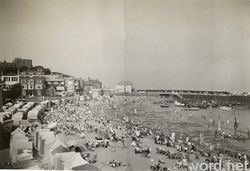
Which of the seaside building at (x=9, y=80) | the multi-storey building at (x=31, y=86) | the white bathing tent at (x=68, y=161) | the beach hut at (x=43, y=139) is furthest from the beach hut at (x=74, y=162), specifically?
the seaside building at (x=9, y=80)

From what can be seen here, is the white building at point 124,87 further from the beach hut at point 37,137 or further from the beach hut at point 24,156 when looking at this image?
the beach hut at point 24,156

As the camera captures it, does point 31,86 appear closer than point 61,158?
No

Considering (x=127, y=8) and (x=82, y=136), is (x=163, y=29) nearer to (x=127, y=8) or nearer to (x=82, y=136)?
(x=127, y=8)

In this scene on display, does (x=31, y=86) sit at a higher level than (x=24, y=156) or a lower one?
higher

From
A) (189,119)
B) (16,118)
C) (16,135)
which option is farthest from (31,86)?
(189,119)

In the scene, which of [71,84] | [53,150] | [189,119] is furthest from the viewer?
[71,84]

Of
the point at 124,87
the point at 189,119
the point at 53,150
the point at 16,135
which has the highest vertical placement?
the point at 124,87

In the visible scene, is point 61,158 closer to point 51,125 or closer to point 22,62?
point 51,125

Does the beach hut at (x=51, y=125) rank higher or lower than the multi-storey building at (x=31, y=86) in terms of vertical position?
lower

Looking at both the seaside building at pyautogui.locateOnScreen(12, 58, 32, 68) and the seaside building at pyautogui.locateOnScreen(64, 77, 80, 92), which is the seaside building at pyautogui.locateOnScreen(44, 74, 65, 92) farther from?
the seaside building at pyautogui.locateOnScreen(12, 58, 32, 68)

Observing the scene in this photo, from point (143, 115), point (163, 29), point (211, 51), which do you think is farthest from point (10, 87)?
point (211, 51)
